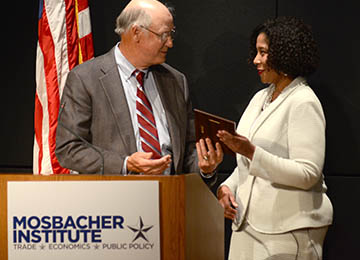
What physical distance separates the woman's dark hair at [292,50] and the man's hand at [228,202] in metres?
0.67

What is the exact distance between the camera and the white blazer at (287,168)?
2758 millimetres

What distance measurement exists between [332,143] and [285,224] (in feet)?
3.51

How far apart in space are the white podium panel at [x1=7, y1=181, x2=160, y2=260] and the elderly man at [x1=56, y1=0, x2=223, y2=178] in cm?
73

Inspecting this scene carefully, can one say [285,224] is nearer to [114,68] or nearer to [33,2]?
[114,68]

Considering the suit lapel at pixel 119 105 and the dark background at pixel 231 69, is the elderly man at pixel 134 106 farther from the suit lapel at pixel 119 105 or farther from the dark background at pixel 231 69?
the dark background at pixel 231 69

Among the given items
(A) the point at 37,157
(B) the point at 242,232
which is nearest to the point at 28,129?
→ (A) the point at 37,157

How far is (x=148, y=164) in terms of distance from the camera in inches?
88.6

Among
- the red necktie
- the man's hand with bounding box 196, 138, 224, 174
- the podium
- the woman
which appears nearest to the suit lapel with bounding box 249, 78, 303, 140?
the woman

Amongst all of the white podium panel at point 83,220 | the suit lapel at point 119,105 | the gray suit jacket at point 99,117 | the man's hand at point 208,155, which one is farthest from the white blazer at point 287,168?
the white podium panel at point 83,220

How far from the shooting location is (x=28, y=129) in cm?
411

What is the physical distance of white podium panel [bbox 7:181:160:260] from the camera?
1830 mm

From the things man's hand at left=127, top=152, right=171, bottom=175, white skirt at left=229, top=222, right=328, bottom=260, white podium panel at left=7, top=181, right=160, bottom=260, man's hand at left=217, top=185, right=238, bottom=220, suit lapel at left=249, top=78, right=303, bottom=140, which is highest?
suit lapel at left=249, top=78, right=303, bottom=140

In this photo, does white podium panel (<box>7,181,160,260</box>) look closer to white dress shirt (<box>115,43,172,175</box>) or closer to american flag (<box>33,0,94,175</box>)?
white dress shirt (<box>115,43,172,175</box>)

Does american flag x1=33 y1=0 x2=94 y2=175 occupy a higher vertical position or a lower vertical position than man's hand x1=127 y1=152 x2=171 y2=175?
higher
